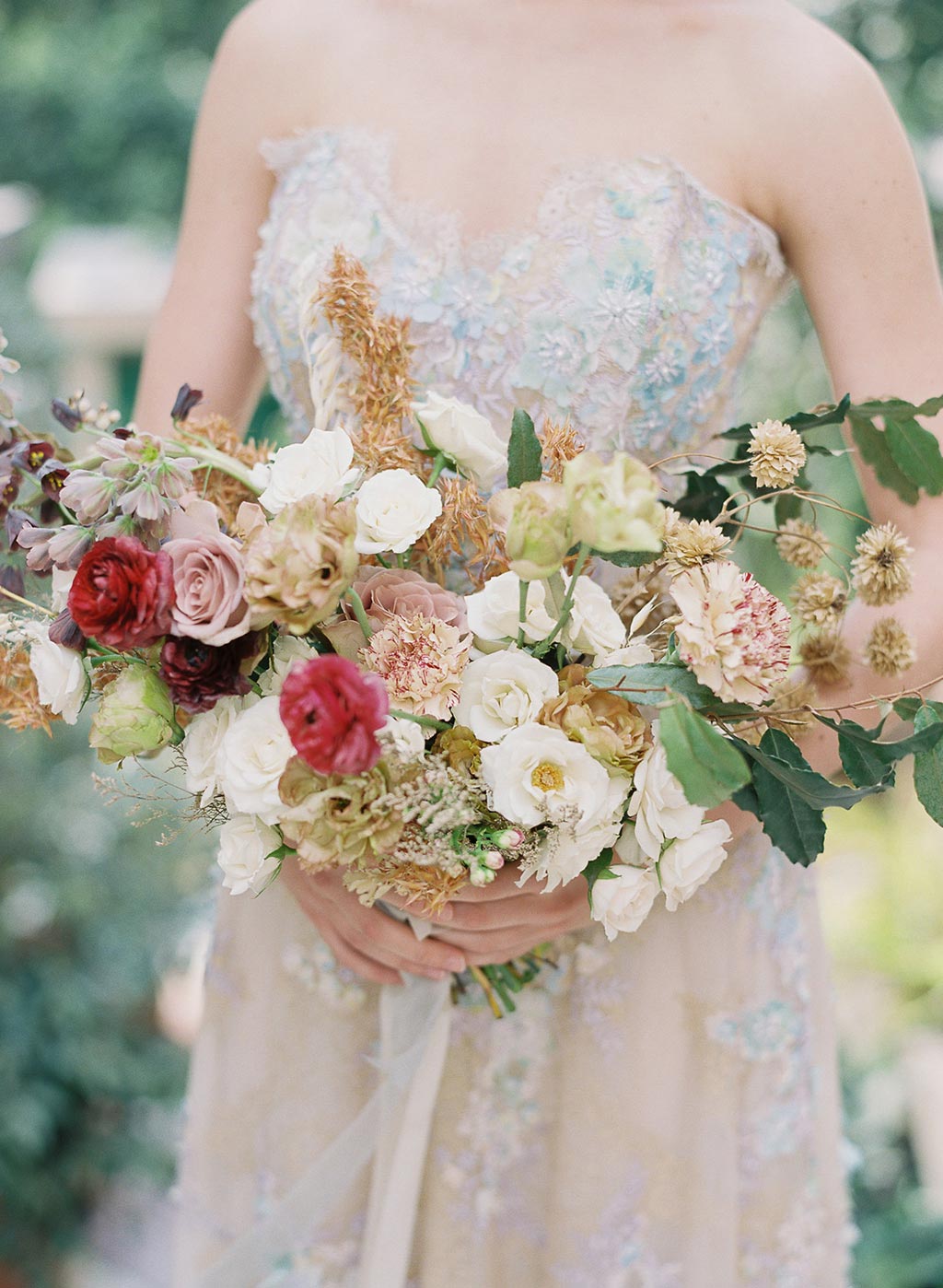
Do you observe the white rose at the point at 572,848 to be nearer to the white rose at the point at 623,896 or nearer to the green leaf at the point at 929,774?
the white rose at the point at 623,896

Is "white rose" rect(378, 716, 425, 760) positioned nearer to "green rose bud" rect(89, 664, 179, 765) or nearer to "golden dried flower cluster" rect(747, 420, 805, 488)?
"green rose bud" rect(89, 664, 179, 765)

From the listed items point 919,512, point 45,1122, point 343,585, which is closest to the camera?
point 343,585

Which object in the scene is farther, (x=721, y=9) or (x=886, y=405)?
(x=721, y=9)

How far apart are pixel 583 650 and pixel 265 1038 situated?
650 mm

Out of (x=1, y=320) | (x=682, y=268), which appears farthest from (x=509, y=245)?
(x=1, y=320)

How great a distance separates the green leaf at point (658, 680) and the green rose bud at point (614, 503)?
0.37 ft

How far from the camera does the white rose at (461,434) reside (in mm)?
791

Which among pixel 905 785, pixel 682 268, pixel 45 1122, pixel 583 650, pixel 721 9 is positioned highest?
pixel 721 9

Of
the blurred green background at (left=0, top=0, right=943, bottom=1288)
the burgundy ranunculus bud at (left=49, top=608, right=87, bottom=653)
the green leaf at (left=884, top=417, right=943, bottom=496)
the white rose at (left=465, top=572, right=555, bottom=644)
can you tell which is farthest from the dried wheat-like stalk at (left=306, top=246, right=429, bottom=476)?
the blurred green background at (left=0, top=0, right=943, bottom=1288)

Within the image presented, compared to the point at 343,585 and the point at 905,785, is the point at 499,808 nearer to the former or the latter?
the point at 343,585

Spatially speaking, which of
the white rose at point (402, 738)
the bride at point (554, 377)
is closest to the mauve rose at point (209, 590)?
the white rose at point (402, 738)

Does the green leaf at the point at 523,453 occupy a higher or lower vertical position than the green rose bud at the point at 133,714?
higher

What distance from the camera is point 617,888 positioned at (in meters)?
0.75

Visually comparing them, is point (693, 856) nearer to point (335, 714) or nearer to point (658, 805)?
point (658, 805)
